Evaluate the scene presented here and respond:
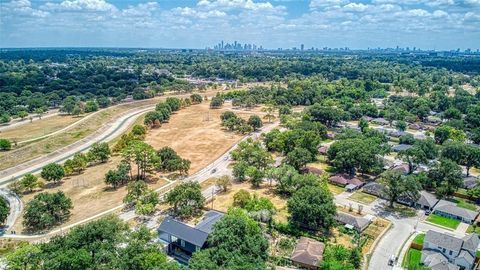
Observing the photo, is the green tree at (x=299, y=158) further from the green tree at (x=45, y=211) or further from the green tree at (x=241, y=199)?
the green tree at (x=45, y=211)

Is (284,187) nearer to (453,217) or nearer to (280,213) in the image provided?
(280,213)

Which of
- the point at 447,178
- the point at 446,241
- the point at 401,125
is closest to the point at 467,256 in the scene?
the point at 446,241

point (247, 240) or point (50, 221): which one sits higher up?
point (247, 240)

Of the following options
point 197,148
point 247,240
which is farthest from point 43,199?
point 197,148

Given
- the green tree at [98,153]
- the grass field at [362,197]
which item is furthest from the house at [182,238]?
the green tree at [98,153]

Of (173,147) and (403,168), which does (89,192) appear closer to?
(173,147)

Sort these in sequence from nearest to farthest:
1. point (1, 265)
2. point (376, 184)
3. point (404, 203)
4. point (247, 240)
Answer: point (247, 240), point (1, 265), point (404, 203), point (376, 184)
